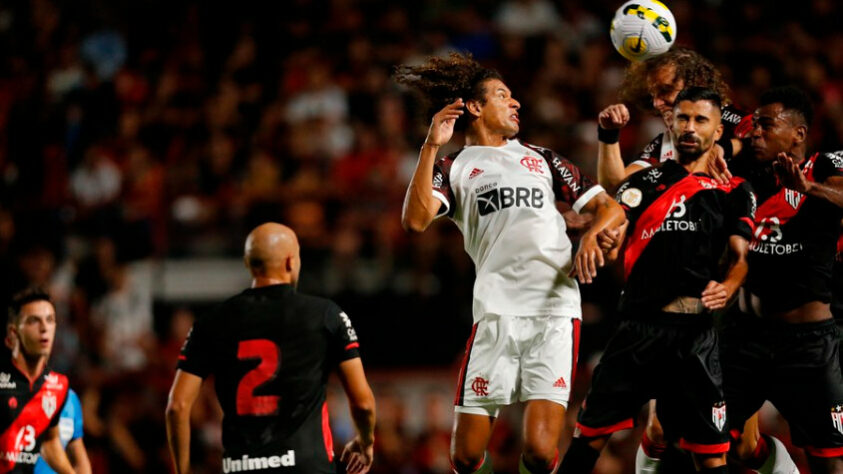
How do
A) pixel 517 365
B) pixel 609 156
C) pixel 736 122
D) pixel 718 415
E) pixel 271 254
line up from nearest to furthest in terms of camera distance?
1. pixel 271 254
2. pixel 718 415
3. pixel 517 365
4. pixel 609 156
5. pixel 736 122

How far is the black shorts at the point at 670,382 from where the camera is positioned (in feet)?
21.4

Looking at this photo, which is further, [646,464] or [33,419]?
[33,419]

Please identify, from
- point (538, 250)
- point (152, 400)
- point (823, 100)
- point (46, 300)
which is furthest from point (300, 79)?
point (538, 250)

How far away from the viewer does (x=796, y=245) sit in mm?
7078

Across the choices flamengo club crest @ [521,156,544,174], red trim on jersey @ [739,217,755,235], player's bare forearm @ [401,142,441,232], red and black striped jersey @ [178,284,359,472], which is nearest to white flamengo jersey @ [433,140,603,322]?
flamengo club crest @ [521,156,544,174]

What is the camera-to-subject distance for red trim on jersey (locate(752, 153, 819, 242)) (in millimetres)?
7090

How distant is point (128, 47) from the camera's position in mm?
16844

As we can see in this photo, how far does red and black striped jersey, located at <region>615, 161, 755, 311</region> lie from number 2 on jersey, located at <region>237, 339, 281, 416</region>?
87.6 inches

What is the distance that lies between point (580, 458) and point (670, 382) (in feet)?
2.24

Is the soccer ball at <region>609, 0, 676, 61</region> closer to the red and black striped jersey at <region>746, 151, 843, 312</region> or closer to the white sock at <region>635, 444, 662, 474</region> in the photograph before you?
the red and black striped jersey at <region>746, 151, 843, 312</region>

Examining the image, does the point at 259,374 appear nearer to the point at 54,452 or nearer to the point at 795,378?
the point at 54,452

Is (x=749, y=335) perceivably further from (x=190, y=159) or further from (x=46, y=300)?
(x=190, y=159)

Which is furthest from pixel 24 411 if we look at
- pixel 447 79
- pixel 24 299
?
pixel 447 79

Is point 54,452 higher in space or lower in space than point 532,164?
lower
